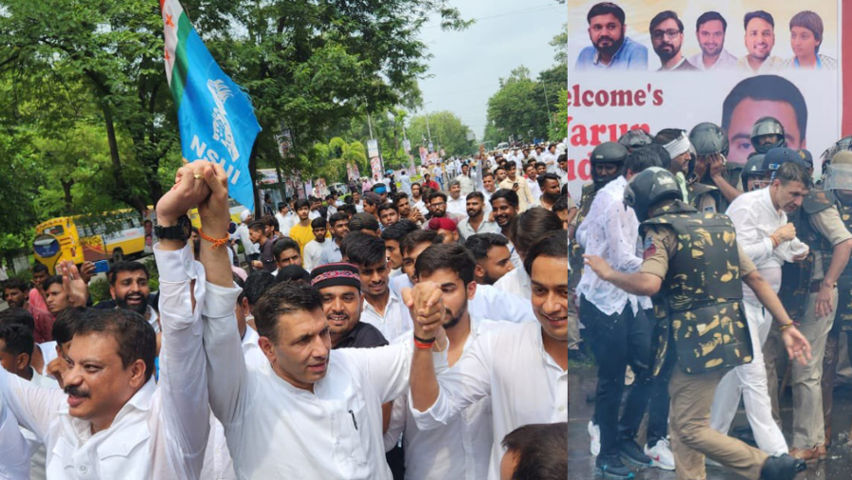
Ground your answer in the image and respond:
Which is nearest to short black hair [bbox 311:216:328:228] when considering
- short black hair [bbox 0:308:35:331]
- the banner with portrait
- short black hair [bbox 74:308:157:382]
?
short black hair [bbox 0:308:35:331]

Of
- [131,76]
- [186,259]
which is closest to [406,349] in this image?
[186,259]

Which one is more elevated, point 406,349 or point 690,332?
point 690,332

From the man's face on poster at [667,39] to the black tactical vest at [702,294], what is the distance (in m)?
0.31

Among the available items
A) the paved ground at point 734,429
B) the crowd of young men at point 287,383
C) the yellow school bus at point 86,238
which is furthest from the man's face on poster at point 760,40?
the yellow school bus at point 86,238

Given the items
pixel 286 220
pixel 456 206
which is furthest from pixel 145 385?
pixel 286 220

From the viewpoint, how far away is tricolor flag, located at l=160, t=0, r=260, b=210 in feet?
10.2

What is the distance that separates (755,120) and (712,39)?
0.62ft

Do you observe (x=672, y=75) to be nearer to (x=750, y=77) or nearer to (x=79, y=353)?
(x=750, y=77)

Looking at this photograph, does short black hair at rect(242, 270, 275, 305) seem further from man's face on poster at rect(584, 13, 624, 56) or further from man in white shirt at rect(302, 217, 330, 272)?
man in white shirt at rect(302, 217, 330, 272)

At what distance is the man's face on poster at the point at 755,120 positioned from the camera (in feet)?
5.01

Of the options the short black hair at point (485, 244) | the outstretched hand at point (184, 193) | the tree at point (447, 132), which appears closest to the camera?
the outstretched hand at point (184, 193)

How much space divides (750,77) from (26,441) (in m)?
2.77

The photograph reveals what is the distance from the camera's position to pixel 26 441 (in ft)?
9.33

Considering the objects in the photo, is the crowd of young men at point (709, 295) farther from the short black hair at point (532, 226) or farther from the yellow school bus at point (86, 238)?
the yellow school bus at point (86, 238)
